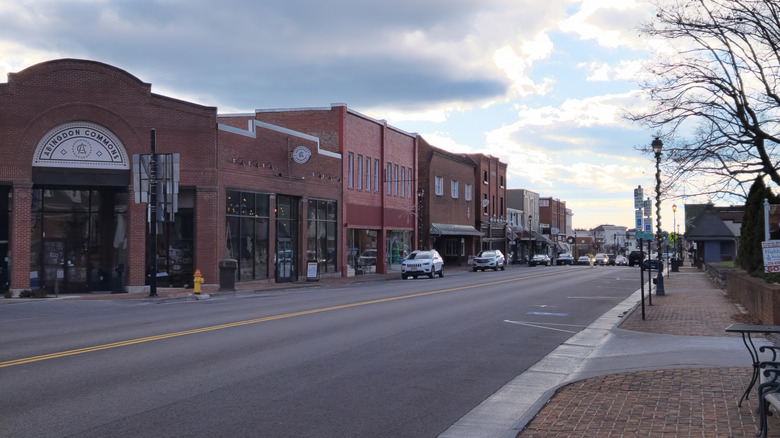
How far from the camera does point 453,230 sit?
67.2 metres

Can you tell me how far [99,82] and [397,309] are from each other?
17.6 m

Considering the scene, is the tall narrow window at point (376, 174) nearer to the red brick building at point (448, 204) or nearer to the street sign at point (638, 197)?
the red brick building at point (448, 204)

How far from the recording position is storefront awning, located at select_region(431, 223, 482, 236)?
6369cm

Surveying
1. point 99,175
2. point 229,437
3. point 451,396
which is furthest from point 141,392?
point 99,175

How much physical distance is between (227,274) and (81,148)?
772 centimetres

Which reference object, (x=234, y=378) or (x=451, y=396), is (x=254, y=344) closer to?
(x=234, y=378)

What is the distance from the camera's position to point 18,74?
28.9 metres

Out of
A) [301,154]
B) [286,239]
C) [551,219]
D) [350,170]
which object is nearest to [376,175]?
[350,170]

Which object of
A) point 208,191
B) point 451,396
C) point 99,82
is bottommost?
point 451,396

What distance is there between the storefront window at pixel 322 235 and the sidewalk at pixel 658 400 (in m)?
28.9

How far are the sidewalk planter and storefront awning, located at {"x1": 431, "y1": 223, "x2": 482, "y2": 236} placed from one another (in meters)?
39.8

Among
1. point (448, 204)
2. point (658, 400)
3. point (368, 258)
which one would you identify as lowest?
point (658, 400)

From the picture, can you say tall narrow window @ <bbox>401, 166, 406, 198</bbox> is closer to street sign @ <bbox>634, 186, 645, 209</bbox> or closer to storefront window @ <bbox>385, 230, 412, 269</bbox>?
storefront window @ <bbox>385, 230, 412, 269</bbox>

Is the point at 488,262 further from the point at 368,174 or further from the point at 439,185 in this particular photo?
the point at 368,174
